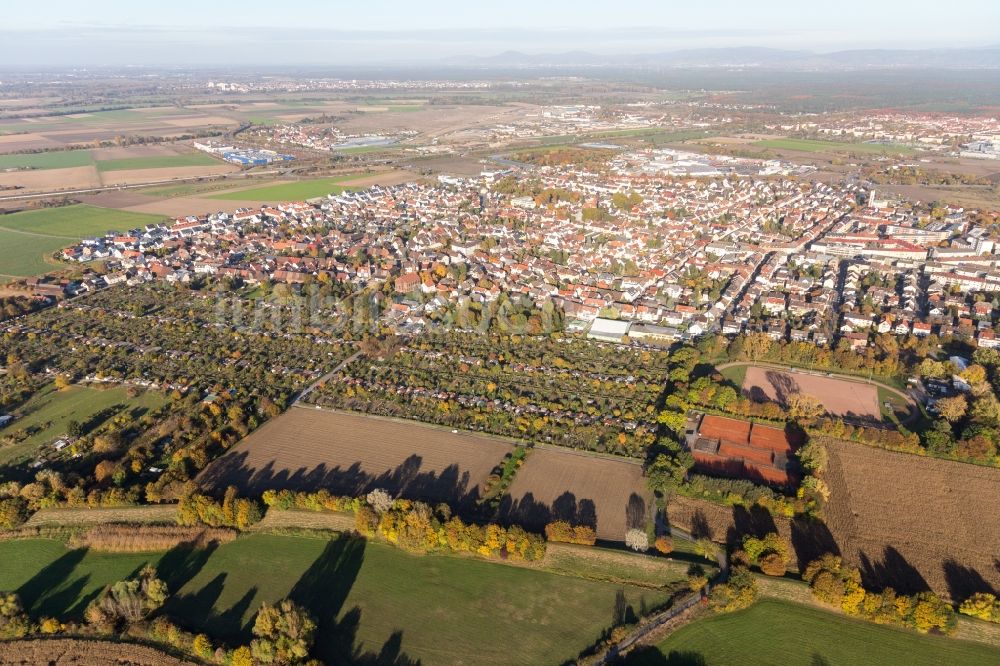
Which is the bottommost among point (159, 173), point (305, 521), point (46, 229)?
point (305, 521)

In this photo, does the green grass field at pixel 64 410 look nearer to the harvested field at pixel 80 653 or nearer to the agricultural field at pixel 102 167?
the harvested field at pixel 80 653

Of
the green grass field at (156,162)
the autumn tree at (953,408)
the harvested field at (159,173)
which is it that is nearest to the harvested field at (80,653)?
the autumn tree at (953,408)

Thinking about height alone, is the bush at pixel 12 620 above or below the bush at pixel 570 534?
below

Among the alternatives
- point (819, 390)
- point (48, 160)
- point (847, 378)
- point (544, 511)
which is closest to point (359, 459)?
point (544, 511)

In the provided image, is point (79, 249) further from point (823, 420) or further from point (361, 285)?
point (823, 420)

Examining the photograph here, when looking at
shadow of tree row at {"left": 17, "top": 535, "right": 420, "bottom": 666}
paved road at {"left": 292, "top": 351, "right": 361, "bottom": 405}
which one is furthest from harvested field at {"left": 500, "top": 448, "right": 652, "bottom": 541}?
paved road at {"left": 292, "top": 351, "right": 361, "bottom": 405}

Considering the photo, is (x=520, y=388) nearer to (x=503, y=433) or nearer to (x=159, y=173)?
(x=503, y=433)
